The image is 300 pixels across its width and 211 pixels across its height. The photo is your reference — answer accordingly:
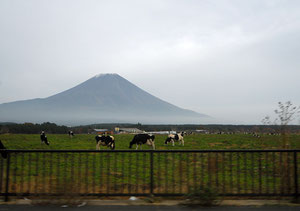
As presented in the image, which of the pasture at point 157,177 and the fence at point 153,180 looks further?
the pasture at point 157,177

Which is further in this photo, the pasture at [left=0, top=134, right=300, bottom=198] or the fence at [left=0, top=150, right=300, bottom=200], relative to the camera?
the pasture at [left=0, top=134, right=300, bottom=198]

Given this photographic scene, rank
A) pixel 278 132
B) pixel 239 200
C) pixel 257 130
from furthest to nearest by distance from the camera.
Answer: pixel 257 130 < pixel 278 132 < pixel 239 200

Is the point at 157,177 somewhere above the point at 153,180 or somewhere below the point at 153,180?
below

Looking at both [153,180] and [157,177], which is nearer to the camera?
[153,180]

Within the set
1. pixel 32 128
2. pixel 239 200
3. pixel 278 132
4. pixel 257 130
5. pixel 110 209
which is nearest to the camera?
pixel 110 209

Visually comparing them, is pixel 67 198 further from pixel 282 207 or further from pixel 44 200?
pixel 282 207

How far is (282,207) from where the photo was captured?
→ 4.90 m

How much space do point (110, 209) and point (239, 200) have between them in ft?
8.52

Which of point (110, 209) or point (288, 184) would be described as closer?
point (110, 209)

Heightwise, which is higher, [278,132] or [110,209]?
[278,132]

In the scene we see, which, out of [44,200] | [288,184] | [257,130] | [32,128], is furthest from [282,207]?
[32,128]

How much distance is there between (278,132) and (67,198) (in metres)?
4.85

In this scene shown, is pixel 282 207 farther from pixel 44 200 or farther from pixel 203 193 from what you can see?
pixel 44 200

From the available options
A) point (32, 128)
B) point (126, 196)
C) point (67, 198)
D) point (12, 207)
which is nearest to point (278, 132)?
point (126, 196)
